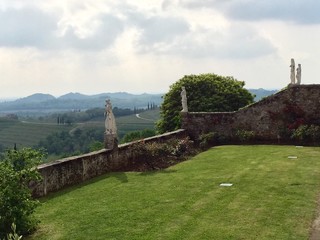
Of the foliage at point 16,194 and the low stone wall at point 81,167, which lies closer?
the foliage at point 16,194

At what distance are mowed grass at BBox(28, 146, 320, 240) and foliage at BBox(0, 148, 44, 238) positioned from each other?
48 centimetres

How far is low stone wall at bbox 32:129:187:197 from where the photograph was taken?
13805 millimetres

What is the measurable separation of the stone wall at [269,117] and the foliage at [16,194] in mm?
17979

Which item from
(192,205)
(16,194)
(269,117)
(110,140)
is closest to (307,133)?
(269,117)

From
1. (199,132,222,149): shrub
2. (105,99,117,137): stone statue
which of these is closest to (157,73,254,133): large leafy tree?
(199,132,222,149): shrub

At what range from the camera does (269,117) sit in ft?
85.3

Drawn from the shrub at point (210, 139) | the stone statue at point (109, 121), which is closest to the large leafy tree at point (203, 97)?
the shrub at point (210, 139)

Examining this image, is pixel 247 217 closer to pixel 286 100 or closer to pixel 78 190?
pixel 78 190

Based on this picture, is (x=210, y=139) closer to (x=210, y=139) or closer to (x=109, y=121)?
(x=210, y=139)

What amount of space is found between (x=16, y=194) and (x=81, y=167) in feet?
20.9

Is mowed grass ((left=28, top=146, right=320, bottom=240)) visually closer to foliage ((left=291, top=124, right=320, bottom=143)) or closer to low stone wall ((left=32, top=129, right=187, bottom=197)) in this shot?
low stone wall ((left=32, top=129, right=187, bottom=197))

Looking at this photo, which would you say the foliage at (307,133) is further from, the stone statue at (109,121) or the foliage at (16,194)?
the foliage at (16,194)

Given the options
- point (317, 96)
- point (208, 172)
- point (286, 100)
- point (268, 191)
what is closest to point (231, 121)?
point (286, 100)

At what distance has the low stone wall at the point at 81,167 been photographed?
45.3 feet
